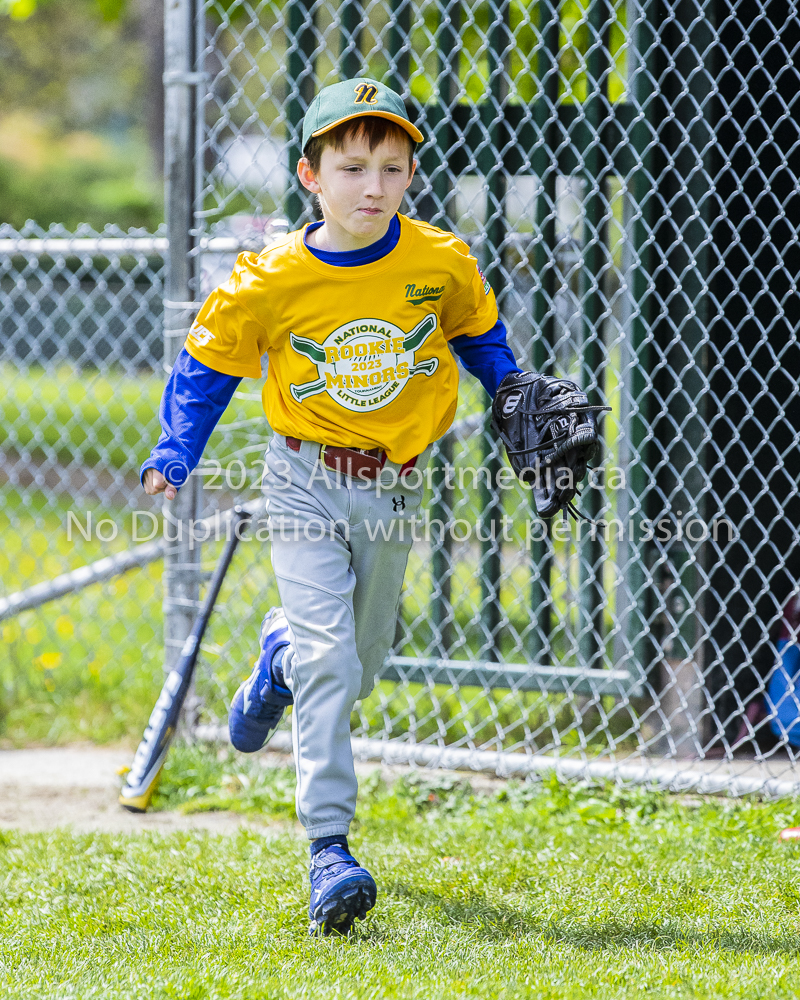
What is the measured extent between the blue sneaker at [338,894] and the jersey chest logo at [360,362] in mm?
1048

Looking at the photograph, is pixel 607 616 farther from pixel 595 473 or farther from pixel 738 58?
pixel 738 58

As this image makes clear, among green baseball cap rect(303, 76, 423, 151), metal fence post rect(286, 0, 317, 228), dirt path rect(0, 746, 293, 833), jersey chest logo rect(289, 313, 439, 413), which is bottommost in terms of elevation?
dirt path rect(0, 746, 293, 833)

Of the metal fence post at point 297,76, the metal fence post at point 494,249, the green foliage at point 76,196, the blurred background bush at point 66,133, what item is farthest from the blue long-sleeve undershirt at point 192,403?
the green foliage at point 76,196

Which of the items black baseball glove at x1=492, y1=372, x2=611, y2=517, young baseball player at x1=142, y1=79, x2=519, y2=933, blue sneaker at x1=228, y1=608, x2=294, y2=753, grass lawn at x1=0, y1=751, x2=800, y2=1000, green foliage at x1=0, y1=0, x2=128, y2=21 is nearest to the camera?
grass lawn at x1=0, y1=751, x2=800, y2=1000

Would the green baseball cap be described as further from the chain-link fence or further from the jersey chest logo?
the chain-link fence

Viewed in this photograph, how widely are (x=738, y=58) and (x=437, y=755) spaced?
2.54m

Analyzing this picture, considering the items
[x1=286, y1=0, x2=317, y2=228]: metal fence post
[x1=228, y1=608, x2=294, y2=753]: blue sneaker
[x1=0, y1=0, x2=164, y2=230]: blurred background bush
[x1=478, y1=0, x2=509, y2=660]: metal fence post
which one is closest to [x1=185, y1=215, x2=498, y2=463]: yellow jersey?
[x1=228, y1=608, x2=294, y2=753]: blue sneaker

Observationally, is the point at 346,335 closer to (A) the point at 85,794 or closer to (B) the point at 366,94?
(B) the point at 366,94

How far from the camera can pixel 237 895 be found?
8.68ft

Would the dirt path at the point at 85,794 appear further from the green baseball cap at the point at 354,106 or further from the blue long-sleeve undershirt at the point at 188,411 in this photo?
the green baseball cap at the point at 354,106

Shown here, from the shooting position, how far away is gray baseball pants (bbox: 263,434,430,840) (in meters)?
2.49

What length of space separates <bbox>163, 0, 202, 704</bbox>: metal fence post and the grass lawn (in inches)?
25.3

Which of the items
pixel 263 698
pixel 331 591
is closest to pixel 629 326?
pixel 331 591

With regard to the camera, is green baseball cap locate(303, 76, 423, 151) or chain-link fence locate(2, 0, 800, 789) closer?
green baseball cap locate(303, 76, 423, 151)
